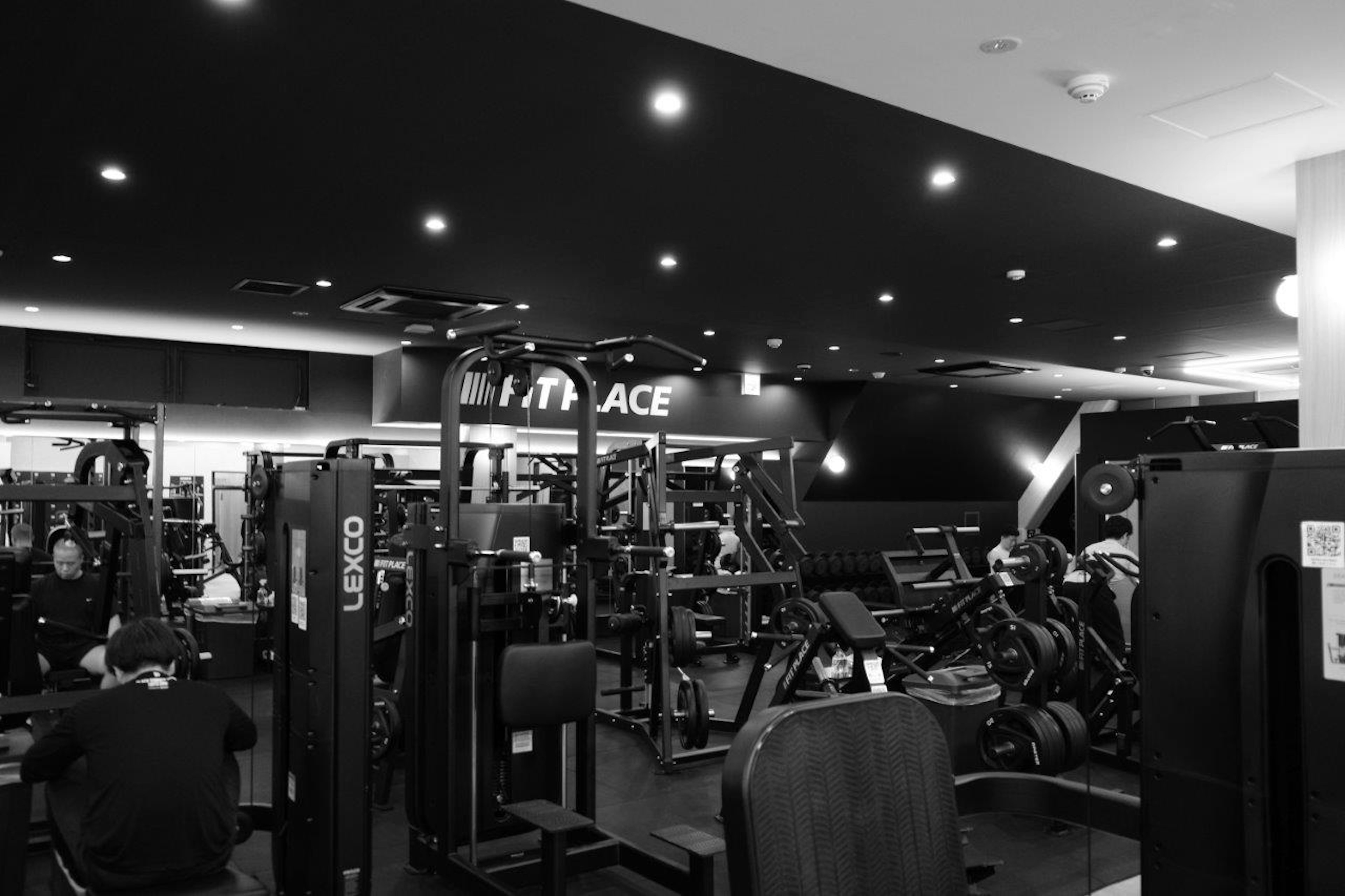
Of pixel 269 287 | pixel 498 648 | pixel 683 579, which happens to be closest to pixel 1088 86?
pixel 498 648

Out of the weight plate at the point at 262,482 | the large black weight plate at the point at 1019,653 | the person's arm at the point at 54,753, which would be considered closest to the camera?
the person's arm at the point at 54,753

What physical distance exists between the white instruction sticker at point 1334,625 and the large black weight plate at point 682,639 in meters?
4.91

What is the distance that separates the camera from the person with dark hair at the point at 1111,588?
6.16 meters

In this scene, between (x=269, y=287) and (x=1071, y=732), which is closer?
(x=1071, y=732)

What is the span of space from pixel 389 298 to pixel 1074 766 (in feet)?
18.7

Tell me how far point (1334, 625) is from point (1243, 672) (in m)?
0.21

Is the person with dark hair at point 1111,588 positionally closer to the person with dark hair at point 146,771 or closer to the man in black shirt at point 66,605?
the person with dark hair at point 146,771

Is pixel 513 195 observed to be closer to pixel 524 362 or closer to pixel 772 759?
pixel 524 362

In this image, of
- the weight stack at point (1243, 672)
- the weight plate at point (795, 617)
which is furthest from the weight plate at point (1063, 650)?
the weight stack at point (1243, 672)

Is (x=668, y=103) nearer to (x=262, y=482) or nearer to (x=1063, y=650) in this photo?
(x=262, y=482)

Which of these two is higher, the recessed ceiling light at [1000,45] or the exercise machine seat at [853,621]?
the recessed ceiling light at [1000,45]

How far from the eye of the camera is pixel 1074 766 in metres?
5.04

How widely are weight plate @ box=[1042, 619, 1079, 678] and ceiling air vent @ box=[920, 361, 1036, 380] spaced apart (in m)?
6.48

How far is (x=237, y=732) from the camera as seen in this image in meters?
3.35
